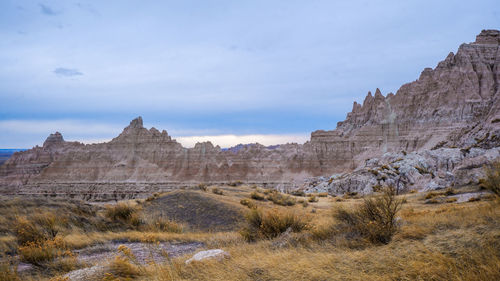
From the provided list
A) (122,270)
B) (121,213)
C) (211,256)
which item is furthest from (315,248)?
(121,213)

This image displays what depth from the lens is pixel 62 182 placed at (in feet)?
272

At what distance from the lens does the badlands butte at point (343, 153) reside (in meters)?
28.8

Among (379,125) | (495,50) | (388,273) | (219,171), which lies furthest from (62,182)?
(495,50)

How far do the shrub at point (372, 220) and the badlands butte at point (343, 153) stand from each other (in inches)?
678

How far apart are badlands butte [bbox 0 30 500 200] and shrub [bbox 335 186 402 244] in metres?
17.2

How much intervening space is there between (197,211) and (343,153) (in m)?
58.9

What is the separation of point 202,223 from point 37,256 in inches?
273

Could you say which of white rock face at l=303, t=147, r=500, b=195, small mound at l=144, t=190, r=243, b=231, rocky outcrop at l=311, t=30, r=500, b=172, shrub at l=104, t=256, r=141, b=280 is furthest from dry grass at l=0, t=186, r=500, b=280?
rocky outcrop at l=311, t=30, r=500, b=172

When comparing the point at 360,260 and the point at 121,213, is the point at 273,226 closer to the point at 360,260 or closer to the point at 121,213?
the point at 360,260

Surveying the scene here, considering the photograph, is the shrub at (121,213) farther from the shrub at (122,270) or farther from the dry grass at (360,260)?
the shrub at (122,270)

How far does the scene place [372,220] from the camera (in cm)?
609

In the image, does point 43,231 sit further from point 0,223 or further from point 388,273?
point 388,273

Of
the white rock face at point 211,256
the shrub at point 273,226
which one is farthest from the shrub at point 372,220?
the white rock face at point 211,256

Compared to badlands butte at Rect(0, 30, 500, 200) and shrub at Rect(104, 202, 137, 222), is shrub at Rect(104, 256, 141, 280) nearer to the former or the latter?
shrub at Rect(104, 202, 137, 222)
